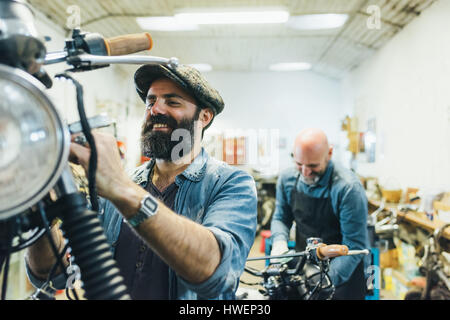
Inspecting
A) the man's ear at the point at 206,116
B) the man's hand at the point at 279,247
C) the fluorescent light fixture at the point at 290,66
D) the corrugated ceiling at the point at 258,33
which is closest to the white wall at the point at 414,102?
the corrugated ceiling at the point at 258,33

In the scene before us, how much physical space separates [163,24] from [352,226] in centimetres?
354

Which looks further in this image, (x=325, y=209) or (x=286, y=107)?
(x=286, y=107)

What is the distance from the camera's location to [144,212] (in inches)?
22.6

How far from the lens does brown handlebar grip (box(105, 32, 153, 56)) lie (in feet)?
2.07

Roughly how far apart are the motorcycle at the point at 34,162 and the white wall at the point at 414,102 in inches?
142

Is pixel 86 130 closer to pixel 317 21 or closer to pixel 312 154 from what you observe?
pixel 312 154

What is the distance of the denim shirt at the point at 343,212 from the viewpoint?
1.90m

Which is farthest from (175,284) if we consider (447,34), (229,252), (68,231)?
(447,34)

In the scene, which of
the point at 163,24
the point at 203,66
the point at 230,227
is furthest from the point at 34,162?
the point at 203,66

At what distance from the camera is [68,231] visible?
0.44 meters

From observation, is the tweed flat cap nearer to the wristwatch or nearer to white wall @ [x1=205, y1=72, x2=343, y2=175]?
the wristwatch
